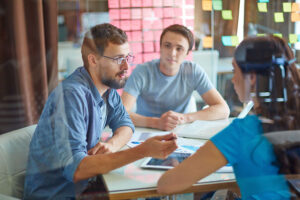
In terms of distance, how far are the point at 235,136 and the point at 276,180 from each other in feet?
0.66

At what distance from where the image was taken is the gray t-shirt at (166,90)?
1416mm

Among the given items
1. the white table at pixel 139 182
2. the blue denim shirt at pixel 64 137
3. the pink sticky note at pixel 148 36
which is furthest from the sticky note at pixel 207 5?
the white table at pixel 139 182

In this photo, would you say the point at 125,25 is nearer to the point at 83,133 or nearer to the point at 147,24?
the point at 147,24

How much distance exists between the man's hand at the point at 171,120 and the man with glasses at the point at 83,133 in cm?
24

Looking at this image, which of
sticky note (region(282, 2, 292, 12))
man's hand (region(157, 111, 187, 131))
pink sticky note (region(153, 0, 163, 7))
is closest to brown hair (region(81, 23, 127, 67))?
pink sticky note (region(153, 0, 163, 7))

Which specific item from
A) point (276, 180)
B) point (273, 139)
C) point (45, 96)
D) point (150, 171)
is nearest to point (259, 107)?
point (273, 139)

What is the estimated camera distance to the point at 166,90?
149 centimetres

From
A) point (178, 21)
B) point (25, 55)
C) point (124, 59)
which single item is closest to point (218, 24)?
point (178, 21)

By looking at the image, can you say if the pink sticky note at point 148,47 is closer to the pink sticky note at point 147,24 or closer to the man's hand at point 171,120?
the pink sticky note at point 147,24

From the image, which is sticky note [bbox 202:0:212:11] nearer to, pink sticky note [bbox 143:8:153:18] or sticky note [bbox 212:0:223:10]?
sticky note [bbox 212:0:223:10]

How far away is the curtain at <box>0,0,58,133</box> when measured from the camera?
3.84 ft

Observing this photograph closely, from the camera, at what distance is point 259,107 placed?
35.4 inches

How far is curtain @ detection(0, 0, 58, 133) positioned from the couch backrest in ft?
0.40

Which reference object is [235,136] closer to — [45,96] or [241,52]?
[241,52]
